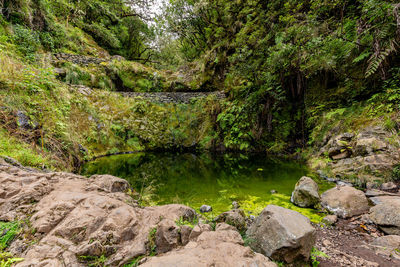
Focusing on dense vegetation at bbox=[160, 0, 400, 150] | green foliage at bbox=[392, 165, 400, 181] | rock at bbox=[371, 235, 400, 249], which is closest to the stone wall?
dense vegetation at bbox=[160, 0, 400, 150]

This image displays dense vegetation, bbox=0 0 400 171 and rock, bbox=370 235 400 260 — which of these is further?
dense vegetation, bbox=0 0 400 171

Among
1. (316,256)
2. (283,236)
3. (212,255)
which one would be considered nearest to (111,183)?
(212,255)

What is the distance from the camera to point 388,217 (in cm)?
232

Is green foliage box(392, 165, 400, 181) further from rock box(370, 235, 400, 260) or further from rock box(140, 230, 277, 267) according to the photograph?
rock box(140, 230, 277, 267)

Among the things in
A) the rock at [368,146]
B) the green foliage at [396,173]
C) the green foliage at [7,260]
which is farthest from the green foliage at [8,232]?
A: the rock at [368,146]

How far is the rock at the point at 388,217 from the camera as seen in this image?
2.22 m

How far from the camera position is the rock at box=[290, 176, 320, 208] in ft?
10.4

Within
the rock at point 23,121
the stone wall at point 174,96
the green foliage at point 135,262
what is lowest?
the green foliage at point 135,262

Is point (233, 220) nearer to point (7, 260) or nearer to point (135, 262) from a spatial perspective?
point (135, 262)

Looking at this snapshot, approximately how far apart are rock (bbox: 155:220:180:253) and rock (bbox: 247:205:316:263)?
949 mm

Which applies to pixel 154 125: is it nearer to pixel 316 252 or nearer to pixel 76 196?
pixel 76 196

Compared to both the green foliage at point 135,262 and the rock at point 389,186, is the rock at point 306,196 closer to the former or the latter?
the rock at point 389,186

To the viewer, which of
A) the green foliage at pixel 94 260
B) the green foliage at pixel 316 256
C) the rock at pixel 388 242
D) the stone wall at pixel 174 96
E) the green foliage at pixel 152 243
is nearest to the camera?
the green foliage at pixel 94 260

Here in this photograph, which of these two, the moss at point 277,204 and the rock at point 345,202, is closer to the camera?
the rock at point 345,202
